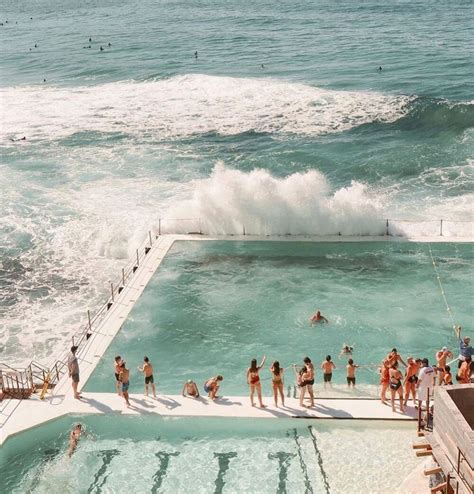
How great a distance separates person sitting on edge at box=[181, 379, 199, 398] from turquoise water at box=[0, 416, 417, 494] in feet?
3.03

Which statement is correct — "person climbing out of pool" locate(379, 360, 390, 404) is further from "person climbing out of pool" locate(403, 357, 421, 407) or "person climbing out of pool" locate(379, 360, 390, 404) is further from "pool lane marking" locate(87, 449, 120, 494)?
"pool lane marking" locate(87, 449, 120, 494)

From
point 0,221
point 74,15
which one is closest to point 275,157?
point 0,221

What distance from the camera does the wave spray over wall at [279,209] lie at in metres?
27.3

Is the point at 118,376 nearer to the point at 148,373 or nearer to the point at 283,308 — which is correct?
the point at 148,373

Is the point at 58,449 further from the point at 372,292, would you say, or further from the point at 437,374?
the point at 372,292

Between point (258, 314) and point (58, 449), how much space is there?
24.5 ft

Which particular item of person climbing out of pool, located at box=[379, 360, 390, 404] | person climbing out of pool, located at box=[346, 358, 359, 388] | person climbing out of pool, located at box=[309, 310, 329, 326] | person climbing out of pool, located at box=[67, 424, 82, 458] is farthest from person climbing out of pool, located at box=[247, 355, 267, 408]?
person climbing out of pool, located at box=[309, 310, 329, 326]

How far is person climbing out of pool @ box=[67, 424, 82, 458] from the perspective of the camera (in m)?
14.9

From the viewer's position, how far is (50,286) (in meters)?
25.8

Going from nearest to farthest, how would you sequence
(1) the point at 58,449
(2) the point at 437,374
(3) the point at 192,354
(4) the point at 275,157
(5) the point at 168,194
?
(1) the point at 58,449
(2) the point at 437,374
(3) the point at 192,354
(5) the point at 168,194
(4) the point at 275,157

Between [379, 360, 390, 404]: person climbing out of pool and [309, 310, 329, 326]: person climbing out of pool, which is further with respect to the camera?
[309, 310, 329, 326]: person climbing out of pool

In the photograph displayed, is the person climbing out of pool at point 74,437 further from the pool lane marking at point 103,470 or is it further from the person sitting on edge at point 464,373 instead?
the person sitting on edge at point 464,373

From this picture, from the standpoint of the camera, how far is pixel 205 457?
14570 millimetres

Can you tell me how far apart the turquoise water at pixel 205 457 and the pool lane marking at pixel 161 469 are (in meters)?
0.02
